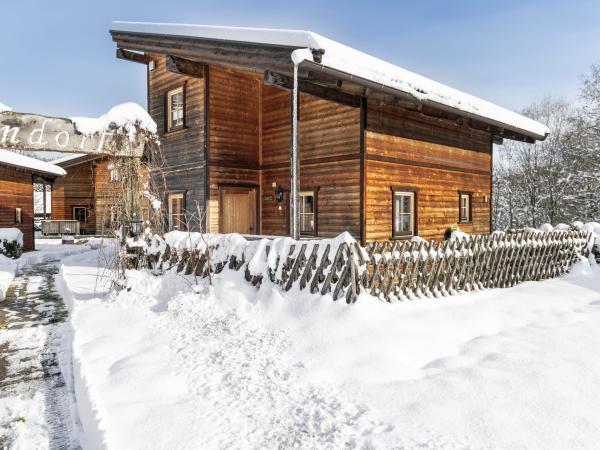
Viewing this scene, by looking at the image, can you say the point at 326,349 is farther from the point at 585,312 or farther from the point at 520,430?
the point at 585,312

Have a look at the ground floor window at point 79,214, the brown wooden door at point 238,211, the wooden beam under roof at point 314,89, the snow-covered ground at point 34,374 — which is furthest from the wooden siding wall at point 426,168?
the ground floor window at point 79,214

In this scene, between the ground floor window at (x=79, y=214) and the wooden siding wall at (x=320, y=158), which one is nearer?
the wooden siding wall at (x=320, y=158)

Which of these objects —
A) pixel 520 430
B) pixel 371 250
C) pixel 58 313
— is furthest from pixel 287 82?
pixel 520 430

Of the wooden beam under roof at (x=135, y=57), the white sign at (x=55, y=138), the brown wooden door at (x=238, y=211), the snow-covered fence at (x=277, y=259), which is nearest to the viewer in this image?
the snow-covered fence at (x=277, y=259)

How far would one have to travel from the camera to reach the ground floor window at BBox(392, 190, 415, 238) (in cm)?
1170

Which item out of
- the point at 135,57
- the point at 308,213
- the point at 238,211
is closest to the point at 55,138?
the point at 238,211

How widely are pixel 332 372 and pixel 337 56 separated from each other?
6689mm

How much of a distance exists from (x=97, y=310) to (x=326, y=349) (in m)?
4.60

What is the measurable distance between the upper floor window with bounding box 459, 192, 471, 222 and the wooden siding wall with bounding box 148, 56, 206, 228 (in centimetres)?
942

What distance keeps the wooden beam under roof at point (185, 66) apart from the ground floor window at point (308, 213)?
16.5 ft

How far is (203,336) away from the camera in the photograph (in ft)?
17.9

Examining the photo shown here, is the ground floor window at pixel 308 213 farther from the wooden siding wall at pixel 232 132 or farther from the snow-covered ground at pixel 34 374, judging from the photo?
the snow-covered ground at pixel 34 374

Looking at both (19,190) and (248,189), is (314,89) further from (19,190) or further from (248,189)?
(19,190)

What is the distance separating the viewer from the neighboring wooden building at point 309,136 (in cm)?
1012
